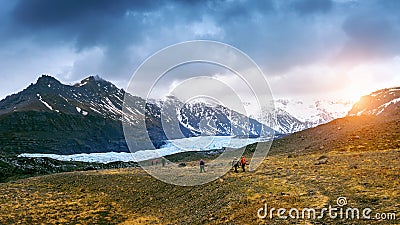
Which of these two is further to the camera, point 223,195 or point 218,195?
point 218,195

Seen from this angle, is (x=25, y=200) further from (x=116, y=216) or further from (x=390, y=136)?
(x=390, y=136)

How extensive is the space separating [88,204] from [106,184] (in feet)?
31.0

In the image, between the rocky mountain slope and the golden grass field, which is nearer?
the rocky mountain slope

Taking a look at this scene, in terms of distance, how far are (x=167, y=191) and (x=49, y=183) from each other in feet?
95.4

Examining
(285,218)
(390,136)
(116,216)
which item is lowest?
(116,216)

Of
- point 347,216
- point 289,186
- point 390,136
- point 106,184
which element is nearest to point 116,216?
point 106,184

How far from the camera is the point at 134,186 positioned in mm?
48531

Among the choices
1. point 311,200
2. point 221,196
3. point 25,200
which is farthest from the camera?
point 25,200

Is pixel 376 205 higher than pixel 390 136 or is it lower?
lower

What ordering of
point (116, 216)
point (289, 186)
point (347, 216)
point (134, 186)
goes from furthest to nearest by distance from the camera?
point (134, 186) < point (116, 216) < point (289, 186) < point (347, 216)

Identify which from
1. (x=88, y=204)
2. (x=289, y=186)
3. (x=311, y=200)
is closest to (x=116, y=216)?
(x=88, y=204)

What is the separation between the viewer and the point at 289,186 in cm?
3062

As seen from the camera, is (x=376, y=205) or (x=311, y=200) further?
(x=311, y=200)

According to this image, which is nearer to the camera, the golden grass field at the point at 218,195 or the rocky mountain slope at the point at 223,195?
the rocky mountain slope at the point at 223,195
